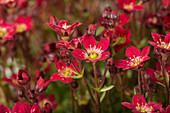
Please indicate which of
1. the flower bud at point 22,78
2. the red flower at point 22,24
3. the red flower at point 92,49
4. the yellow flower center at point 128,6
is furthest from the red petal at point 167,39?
the red flower at point 22,24

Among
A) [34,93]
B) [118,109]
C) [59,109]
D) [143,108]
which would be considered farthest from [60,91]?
[143,108]

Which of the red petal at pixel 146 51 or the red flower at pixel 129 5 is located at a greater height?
the red flower at pixel 129 5

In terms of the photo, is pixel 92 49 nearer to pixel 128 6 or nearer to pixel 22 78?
pixel 22 78

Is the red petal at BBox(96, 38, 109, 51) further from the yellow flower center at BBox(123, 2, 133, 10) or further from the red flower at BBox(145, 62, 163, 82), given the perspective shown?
the yellow flower center at BBox(123, 2, 133, 10)

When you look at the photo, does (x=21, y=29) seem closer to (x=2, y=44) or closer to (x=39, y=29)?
(x=2, y=44)

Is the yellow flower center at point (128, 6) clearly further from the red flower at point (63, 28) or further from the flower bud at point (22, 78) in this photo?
the flower bud at point (22, 78)

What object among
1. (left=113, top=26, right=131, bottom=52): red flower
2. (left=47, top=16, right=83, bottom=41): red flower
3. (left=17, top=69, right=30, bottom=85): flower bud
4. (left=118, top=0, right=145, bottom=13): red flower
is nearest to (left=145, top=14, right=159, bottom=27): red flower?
(left=118, top=0, right=145, bottom=13): red flower
